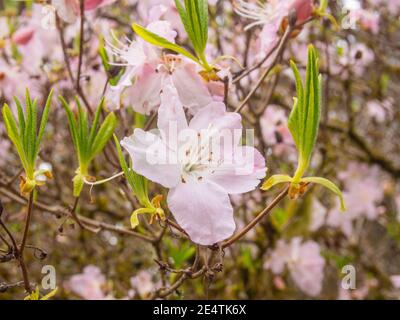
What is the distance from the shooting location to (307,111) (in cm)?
80

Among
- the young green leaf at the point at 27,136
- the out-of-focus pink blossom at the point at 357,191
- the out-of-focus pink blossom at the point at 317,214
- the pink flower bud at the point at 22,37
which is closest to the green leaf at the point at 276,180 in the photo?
the young green leaf at the point at 27,136

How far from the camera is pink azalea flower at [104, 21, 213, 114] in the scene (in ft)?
3.06

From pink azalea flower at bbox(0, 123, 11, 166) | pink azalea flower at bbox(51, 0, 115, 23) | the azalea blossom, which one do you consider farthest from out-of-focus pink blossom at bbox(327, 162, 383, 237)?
pink azalea flower at bbox(51, 0, 115, 23)

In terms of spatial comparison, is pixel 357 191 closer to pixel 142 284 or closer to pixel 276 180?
pixel 142 284

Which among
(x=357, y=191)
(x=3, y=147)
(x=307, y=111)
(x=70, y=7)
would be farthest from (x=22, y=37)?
(x=357, y=191)

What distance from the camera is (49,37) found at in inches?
82.0

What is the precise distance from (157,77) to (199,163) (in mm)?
194

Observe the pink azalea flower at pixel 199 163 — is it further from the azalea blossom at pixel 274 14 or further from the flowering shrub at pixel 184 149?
the azalea blossom at pixel 274 14

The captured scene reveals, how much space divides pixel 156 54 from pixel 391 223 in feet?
6.54

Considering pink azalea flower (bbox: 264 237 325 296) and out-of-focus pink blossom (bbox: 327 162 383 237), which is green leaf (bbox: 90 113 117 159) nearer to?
pink azalea flower (bbox: 264 237 325 296)

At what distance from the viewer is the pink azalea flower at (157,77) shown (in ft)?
3.06

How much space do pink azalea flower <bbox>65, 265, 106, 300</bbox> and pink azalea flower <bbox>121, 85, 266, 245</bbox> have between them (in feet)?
3.25
